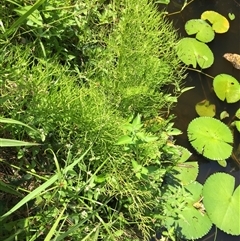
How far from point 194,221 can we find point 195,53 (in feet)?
2.52

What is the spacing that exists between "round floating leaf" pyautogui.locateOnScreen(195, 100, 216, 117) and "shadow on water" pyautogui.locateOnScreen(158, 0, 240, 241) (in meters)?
0.02

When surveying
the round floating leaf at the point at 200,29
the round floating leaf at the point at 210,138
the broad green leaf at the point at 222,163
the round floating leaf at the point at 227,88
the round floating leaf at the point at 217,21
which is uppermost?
the round floating leaf at the point at 217,21

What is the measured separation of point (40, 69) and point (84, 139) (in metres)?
0.25

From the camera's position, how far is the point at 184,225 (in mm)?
1799

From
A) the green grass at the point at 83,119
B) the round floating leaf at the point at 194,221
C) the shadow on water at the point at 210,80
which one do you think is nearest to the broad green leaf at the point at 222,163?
the shadow on water at the point at 210,80

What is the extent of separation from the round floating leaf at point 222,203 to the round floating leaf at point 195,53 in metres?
0.53

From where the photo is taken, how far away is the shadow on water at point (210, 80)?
79.5 inches

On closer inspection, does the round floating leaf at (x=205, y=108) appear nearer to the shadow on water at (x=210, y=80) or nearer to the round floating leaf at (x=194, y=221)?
the shadow on water at (x=210, y=80)

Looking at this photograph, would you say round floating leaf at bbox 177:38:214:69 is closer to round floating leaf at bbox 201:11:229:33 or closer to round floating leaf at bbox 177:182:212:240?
round floating leaf at bbox 201:11:229:33

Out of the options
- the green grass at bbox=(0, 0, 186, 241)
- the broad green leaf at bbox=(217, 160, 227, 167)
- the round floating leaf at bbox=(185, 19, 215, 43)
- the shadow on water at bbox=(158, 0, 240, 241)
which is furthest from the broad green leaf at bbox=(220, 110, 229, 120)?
the green grass at bbox=(0, 0, 186, 241)

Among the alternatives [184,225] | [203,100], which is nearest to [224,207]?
[184,225]

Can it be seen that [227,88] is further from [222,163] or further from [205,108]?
[222,163]

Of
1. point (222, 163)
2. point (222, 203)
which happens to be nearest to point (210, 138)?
point (222, 163)

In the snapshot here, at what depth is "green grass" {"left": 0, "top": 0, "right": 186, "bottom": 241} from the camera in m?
1.39
